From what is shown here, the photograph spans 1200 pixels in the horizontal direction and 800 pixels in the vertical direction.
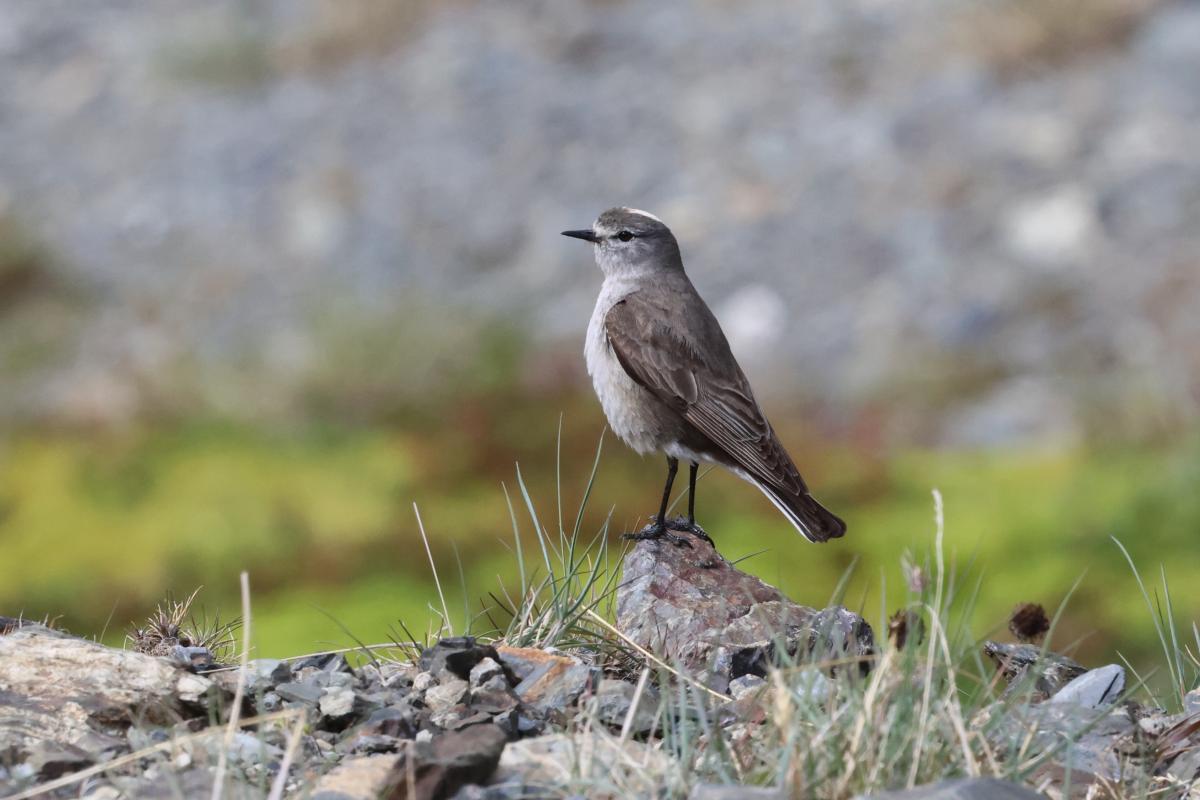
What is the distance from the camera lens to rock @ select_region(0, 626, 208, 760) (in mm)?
4195

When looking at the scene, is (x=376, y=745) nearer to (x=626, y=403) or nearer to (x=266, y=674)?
(x=266, y=674)

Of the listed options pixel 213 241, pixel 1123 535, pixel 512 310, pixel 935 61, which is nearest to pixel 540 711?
pixel 1123 535

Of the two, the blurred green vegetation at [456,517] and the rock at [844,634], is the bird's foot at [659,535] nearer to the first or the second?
the rock at [844,634]

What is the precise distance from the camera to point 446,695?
15.4 ft

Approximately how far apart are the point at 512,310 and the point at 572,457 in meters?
2.58

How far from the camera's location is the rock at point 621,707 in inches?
173

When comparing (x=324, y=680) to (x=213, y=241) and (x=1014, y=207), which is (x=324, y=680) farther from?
(x=213, y=241)

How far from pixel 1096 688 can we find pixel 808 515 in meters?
1.60

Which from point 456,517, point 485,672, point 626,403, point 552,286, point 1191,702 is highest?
point 552,286

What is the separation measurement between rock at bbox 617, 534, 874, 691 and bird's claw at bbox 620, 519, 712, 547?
0.22 feet

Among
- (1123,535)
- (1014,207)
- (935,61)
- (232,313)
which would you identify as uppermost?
(935,61)

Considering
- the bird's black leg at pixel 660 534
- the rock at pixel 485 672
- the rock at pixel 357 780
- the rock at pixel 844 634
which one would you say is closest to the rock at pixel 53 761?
the rock at pixel 357 780

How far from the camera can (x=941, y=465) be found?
36.0 feet

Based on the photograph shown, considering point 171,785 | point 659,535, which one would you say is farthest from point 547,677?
point 659,535
